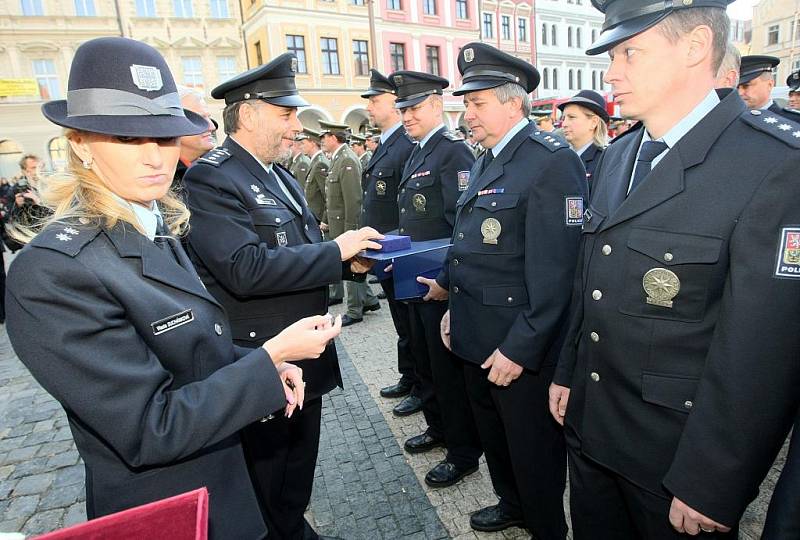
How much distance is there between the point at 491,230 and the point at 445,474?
1808mm

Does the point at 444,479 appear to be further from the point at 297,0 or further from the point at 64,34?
the point at 64,34

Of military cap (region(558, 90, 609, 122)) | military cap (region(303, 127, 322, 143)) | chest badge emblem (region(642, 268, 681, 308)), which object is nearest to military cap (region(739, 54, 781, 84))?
military cap (region(558, 90, 609, 122))

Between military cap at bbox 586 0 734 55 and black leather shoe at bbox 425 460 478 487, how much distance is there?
2730mm

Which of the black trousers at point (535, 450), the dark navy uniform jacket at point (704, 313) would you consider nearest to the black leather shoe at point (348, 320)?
the black trousers at point (535, 450)

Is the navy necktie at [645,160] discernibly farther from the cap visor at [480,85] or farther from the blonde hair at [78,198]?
the blonde hair at [78,198]

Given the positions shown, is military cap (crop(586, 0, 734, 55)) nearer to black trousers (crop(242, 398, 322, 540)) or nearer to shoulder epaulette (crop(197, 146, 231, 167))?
shoulder epaulette (crop(197, 146, 231, 167))

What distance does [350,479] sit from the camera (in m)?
3.38

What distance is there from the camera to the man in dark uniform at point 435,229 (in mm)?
3381

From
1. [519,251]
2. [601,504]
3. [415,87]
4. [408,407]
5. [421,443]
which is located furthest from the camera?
[408,407]

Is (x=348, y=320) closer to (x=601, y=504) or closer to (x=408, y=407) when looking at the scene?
(x=408, y=407)

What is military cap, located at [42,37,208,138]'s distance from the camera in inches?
53.3

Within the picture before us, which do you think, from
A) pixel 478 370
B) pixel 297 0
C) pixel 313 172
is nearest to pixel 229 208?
pixel 478 370

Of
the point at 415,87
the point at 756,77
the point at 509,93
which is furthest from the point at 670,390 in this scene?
the point at 756,77

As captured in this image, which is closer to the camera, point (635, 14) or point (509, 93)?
point (635, 14)
